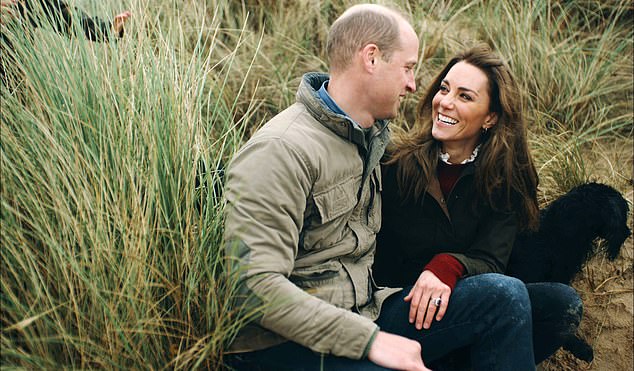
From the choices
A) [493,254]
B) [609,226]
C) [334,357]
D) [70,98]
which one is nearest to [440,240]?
[493,254]

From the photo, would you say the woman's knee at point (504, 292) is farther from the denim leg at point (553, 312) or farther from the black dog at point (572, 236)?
the black dog at point (572, 236)

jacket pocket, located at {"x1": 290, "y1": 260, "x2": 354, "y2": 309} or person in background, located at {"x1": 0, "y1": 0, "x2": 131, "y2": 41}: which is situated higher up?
person in background, located at {"x1": 0, "y1": 0, "x2": 131, "y2": 41}

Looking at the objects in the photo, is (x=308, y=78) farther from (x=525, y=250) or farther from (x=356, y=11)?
(x=525, y=250)

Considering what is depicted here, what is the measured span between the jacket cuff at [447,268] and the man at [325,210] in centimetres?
21

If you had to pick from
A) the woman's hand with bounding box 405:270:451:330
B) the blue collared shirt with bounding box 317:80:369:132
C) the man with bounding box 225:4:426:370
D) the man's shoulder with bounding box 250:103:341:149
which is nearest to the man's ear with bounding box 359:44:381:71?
the man with bounding box 225:4:426:370

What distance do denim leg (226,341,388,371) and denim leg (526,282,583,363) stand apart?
3.55ft

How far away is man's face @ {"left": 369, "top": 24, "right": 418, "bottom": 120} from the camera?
2.67m

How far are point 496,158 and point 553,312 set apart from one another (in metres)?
0.69

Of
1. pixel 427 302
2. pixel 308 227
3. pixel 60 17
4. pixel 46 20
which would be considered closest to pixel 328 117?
pixel 308 227

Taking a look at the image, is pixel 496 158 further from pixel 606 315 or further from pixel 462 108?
pixel 606 315

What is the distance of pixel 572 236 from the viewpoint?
10.7ft

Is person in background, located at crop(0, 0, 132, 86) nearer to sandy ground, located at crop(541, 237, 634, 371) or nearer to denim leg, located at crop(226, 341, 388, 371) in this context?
denim leg, located at crop(226, 341, 388, 371)

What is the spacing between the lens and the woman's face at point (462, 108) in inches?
125

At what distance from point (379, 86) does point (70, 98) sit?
1.14 meters
